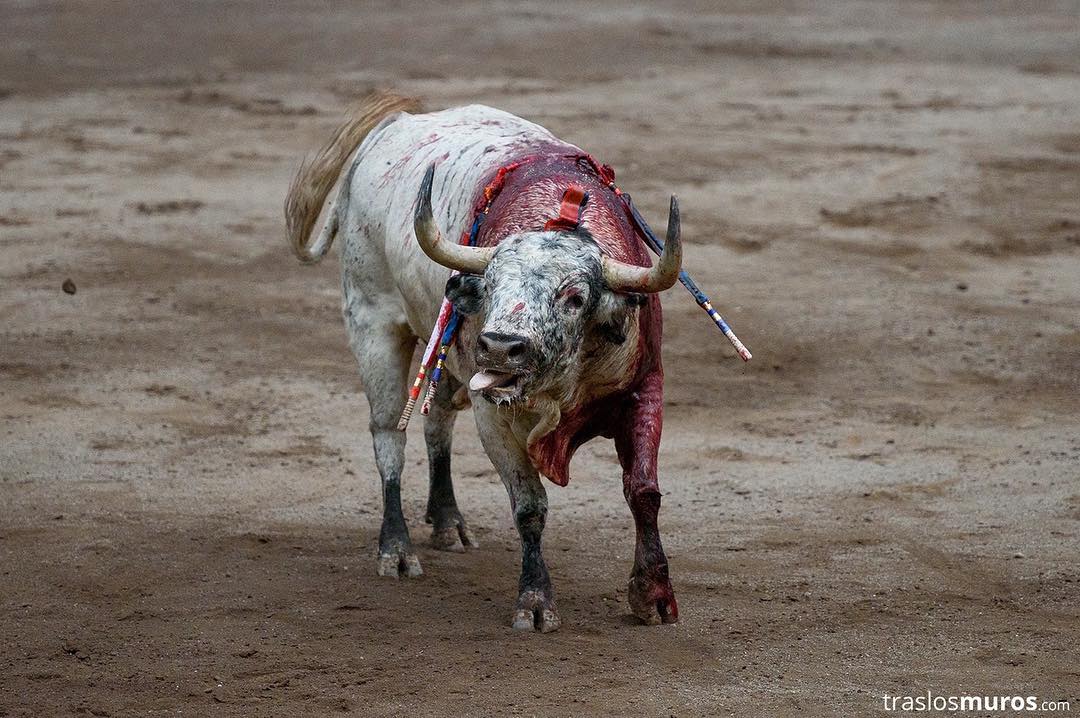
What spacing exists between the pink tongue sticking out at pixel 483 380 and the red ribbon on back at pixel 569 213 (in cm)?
55

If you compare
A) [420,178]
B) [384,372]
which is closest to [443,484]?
[384,372]

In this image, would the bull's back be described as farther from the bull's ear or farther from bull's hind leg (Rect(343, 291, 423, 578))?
the bull's ear

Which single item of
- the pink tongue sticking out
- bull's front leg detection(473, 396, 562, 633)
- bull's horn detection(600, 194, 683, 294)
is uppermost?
Answer: bull's horn detection(600, 194, 683, 294)

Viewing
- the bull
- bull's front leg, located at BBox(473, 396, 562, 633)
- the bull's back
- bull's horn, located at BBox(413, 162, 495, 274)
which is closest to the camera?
the bull

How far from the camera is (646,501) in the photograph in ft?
16.2

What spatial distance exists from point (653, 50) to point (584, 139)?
15.3ft

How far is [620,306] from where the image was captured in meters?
4.70

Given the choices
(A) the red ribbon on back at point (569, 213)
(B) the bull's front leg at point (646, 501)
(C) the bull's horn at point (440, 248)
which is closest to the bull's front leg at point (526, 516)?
(B) the bull's front leg at point (646, 501)

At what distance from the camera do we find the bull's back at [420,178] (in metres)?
5.52

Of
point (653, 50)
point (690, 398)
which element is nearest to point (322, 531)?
point (690, 398)

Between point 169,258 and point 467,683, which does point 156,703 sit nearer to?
point 467,683

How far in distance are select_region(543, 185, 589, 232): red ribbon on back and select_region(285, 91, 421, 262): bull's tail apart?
5.98ft

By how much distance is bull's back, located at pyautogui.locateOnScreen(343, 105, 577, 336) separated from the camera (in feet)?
18.1

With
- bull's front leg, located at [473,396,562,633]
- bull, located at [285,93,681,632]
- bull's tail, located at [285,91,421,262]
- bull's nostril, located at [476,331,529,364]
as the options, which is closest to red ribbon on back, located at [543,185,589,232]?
bull, located at [285,93,681,632]
